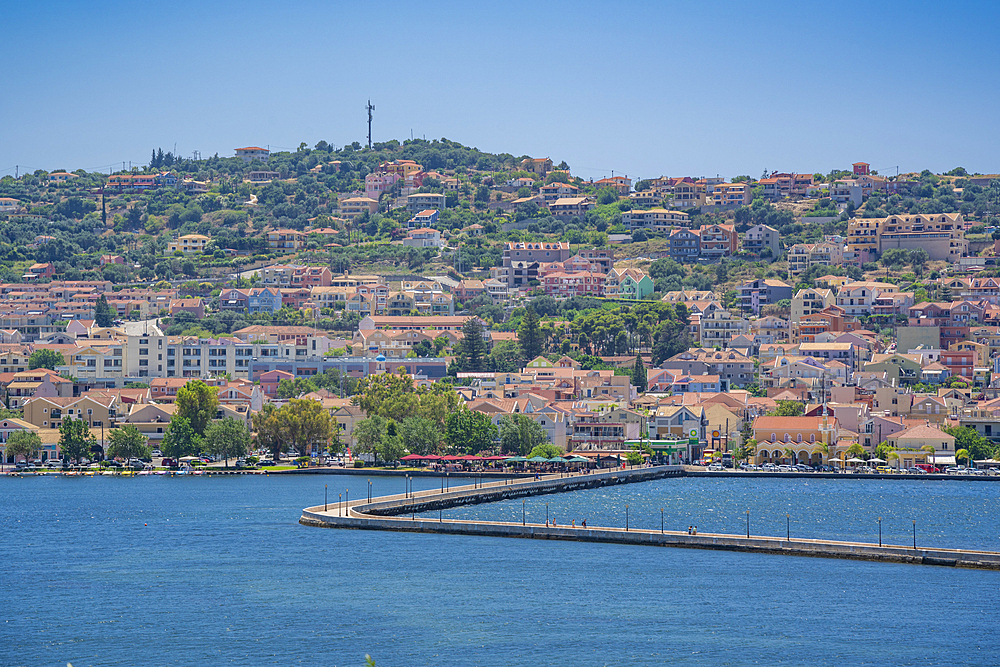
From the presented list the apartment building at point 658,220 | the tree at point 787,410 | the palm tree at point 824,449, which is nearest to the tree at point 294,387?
the tree at point 787,410

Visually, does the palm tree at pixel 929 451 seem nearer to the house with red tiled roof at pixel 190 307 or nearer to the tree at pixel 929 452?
the tree at pixel 929 452

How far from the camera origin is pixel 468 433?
81.1m

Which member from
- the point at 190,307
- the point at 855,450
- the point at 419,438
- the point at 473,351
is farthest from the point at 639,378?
the point at 190,307

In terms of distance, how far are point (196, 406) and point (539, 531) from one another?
113 feet

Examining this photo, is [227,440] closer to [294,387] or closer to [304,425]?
[304,425]

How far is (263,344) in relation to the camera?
10769cm

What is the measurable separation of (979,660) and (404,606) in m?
14.3

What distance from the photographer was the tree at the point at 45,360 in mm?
103188

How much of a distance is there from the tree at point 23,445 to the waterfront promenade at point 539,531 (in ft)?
86.0

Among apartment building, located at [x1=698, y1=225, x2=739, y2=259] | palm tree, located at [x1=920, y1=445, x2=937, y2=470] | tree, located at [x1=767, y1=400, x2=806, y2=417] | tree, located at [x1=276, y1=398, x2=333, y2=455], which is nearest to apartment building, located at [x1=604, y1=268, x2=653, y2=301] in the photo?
apartment building, located at [x1=698, y1=225, x2=739, y2=259]

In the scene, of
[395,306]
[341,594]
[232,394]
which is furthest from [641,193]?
[341,594]

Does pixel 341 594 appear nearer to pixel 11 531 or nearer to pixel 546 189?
pixel 11 531

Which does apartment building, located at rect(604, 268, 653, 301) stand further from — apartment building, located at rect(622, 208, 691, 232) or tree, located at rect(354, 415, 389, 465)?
tree, located at rect(354, 415, 389, 465)

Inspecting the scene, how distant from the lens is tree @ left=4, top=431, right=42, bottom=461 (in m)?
80.4
